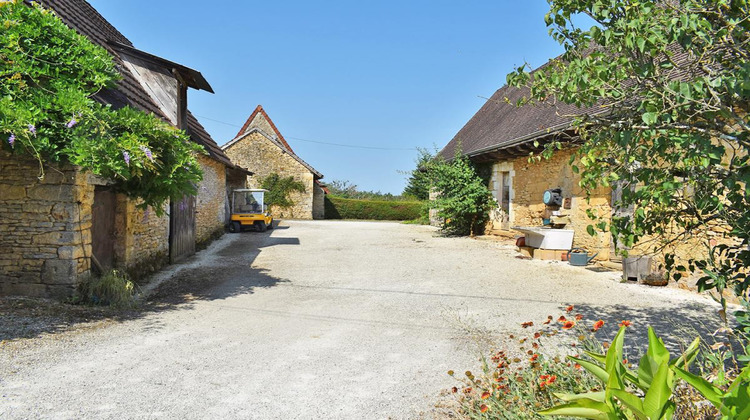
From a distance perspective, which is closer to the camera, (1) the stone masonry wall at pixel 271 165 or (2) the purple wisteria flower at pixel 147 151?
(2) the purple wisteria flower at pixel 147 151

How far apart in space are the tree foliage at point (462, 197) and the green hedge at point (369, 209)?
46.0 ft

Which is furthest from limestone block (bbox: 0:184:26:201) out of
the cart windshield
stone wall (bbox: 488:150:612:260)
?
the cart windshield

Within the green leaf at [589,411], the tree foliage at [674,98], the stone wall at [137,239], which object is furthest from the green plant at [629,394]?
the stone wall at [137,239]

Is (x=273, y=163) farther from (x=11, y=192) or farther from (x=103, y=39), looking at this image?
(x=11, y=192)

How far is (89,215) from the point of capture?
6266 mm

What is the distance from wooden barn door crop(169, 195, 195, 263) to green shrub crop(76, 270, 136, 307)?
11.9 feet

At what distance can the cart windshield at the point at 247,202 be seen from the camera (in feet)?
62.1

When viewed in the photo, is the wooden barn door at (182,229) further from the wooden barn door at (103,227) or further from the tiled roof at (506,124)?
the tiled roof at (506,124)

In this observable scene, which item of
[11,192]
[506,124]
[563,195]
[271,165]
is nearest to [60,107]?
[11,192]

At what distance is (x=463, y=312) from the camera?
6.06 m

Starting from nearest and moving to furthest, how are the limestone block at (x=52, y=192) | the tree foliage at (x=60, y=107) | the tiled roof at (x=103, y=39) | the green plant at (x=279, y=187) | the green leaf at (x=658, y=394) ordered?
the green leaf at (x=658, y=394) < the tree foliage at (x=60, y=107) < the limestone block at (x=52, y=192) < the tiled roof at (x=103, y=39) < the green plant at (x=279, y=187)

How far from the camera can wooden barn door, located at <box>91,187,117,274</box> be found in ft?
22.6

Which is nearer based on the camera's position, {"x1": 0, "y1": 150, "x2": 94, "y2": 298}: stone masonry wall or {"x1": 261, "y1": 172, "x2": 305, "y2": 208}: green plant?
{"x1": 0, "y1": 150, "x2": 94, "y2": 298}: stone masonry wall

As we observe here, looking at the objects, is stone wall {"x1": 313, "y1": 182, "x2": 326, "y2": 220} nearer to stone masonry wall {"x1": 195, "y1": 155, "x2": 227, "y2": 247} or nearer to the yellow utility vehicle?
the yellow utility vehicle
